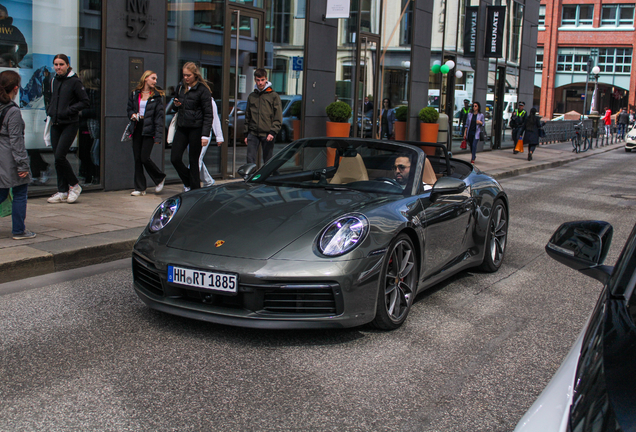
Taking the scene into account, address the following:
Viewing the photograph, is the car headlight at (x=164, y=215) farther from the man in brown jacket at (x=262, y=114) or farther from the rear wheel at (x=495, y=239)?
the man in brown jacket at (x=262, y=114)

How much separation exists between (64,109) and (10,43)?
1578 millimetres

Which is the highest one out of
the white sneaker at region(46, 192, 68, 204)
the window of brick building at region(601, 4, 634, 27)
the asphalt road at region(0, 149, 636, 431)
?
the window of brick building at region(601, 4, 634, 27)

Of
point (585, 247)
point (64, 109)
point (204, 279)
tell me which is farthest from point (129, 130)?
point (585, 247)

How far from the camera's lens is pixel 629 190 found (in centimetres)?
1541

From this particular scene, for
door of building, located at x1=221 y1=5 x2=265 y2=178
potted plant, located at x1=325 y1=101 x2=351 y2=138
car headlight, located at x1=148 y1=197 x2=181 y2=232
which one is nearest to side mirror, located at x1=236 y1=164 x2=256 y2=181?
car headlight, located at x1=148 y1=197 x2=181 y2=232

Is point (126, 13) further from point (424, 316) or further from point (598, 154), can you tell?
point (598, 154)

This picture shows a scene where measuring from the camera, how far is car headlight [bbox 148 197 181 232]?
4684 millimetres

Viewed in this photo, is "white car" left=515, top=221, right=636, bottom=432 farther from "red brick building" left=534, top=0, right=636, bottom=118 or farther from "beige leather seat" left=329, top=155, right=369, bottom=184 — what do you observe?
"red brick building" left=534, top=0, right=636, bottom=118

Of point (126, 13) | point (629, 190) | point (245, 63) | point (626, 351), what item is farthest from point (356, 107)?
point (626, 351)

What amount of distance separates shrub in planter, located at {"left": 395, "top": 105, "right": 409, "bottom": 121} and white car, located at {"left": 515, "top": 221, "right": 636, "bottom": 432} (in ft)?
59.2

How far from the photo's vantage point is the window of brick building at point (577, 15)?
74.6 meters

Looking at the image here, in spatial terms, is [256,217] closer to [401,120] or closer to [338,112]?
[338,112]

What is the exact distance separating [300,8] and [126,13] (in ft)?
17.5

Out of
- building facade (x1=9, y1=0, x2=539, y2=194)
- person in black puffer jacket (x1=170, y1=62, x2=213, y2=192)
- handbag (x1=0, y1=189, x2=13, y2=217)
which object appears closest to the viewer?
handbag (x1=0, y1=189, x2=13, y2=217)
